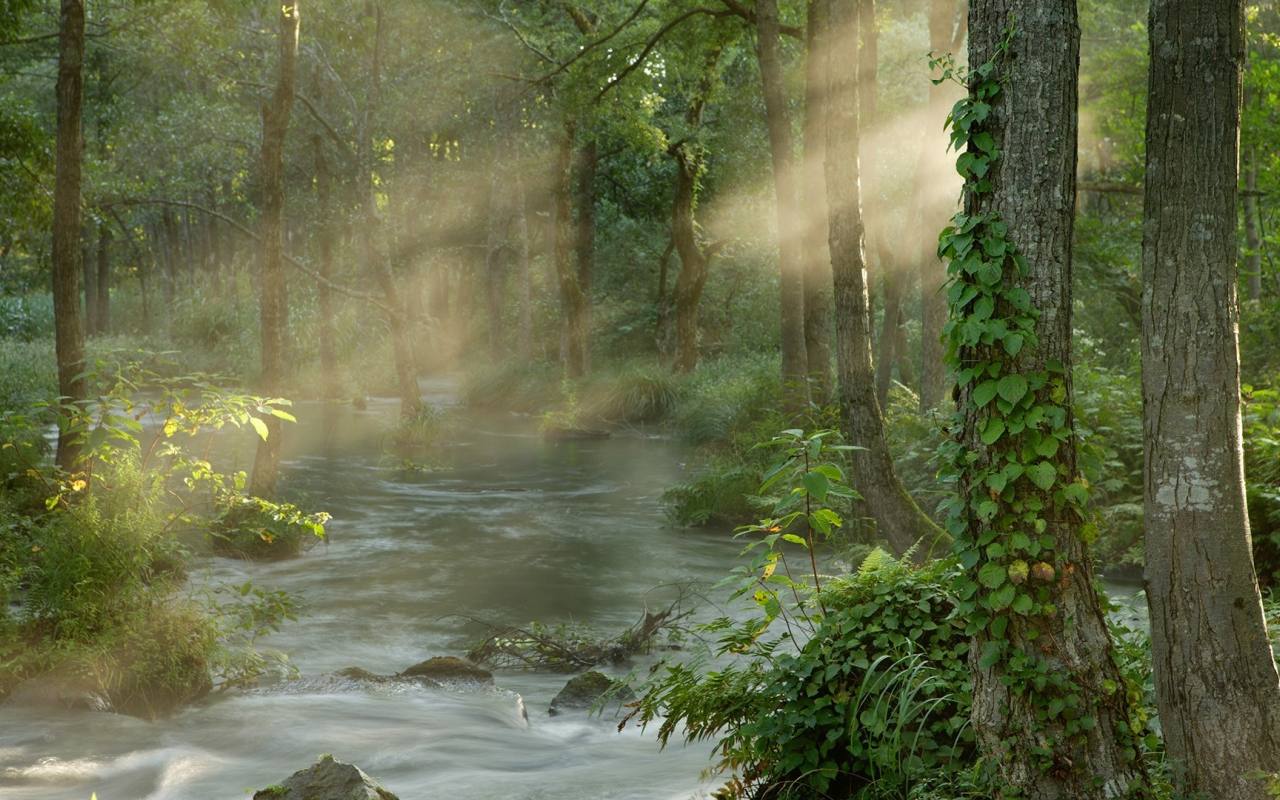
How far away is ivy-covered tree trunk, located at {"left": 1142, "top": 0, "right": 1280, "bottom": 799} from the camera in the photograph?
4.12m

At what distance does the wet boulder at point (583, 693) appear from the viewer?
813 cm

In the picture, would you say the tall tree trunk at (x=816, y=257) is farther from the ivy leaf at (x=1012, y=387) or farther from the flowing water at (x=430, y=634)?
the ivy leaf at (x=1012, y=387)

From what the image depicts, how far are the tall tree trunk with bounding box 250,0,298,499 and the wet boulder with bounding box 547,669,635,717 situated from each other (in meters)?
6.93

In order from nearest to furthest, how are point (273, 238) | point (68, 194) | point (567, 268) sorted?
point (68, 194)
point (273, 238)
point (567, 268)

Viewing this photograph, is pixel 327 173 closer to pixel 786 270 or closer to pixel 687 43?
pixel 687 43

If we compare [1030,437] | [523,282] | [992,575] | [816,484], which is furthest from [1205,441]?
[523,282]

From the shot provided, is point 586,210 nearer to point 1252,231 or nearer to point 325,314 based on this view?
point 325,314

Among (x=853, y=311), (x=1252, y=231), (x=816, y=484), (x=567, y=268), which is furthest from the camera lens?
(x=567, y=268)

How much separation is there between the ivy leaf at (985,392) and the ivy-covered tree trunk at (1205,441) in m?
0.78

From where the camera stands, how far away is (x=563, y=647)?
948 centimetres

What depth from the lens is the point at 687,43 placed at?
1784 cm

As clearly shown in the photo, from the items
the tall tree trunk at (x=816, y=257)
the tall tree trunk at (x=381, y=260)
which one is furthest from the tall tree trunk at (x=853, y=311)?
the tall tree trunk at (x=381, y=260)

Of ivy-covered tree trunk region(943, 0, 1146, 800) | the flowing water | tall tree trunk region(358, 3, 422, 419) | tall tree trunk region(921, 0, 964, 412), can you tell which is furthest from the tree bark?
tall tree trunk region(358, 3, 422, 419)

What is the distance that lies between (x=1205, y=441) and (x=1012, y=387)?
33.9 inches
